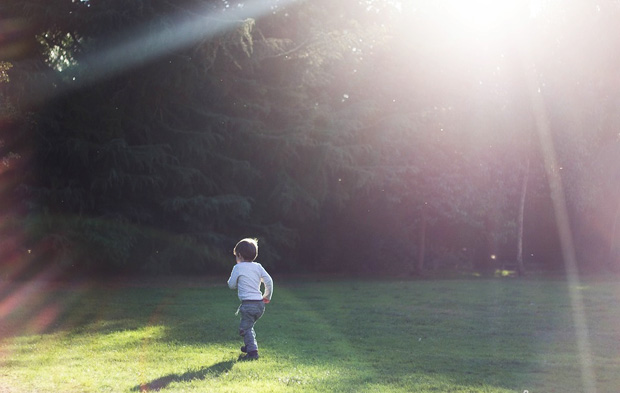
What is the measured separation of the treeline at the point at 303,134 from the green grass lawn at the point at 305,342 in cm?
377

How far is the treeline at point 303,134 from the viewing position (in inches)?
816

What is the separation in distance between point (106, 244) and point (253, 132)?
7078mm

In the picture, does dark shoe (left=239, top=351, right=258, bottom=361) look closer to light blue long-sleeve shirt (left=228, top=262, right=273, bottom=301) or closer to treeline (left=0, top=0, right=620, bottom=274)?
light blue long-sleeve shirt (left=228, top=262, right=273, bottom=301)

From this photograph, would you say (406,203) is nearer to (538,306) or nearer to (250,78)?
(250,78)

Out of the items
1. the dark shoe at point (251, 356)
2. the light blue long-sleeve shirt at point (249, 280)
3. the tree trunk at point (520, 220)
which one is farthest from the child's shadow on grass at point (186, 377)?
the tree trunk at point (520, 220)

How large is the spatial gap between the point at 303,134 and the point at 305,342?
50.6 ft

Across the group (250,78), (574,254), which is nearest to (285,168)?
(250,78)

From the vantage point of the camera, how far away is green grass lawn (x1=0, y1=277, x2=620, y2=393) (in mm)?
7891

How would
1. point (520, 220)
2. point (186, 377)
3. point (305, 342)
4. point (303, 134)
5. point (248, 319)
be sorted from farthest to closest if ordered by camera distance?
point (520, 220) < point (303, 134) < point (305, 342) < point (248, 319) < point (186, 377)

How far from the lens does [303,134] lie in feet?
84.9

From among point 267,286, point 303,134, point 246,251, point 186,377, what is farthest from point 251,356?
point 303,134

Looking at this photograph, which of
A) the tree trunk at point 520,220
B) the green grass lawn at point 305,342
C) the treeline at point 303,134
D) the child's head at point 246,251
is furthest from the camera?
the tree trunk at point 520,220

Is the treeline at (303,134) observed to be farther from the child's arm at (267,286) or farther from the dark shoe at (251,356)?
the dark shoe at (251,356)

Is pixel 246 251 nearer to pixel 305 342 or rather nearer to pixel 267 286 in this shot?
pixel 267 286
